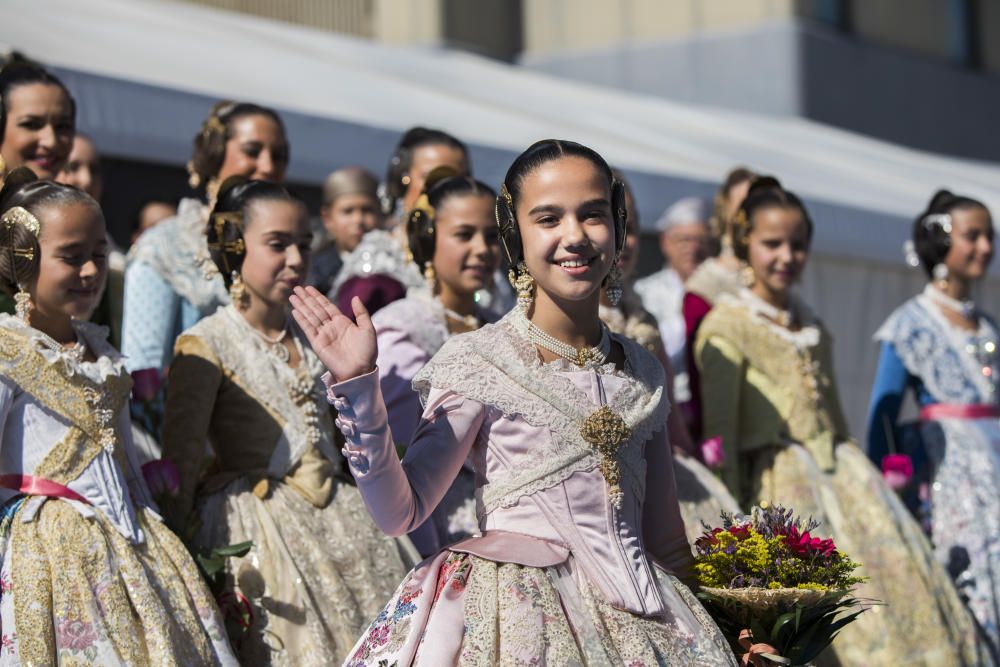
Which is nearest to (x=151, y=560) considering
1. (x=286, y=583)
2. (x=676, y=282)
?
(x=286, y=583)

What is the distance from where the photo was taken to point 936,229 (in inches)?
258

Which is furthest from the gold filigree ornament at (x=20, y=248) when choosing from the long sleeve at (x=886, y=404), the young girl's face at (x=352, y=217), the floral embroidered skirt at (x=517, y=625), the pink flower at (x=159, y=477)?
the long sleeve at (x=886, y=404)

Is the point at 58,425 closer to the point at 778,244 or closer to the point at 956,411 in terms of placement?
the point at 778,244

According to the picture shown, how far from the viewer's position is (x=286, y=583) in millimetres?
4133

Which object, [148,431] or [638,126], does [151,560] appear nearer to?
[148,431]

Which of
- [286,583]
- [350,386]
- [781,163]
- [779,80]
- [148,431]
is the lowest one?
[286,583]

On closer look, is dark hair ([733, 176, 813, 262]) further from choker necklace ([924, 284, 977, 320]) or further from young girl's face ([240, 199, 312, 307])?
young girl's face ([240, 199, 312, 307])

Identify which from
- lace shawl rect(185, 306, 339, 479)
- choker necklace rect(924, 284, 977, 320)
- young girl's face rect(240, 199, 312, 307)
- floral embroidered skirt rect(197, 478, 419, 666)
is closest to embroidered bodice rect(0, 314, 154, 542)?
floral embroidered skirt rect(197, 478, 419, 666)

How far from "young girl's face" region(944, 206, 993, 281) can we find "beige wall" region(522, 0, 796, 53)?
928 cm

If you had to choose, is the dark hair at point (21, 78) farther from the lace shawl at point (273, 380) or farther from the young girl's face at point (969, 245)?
the young girl's face at point (969, 245)

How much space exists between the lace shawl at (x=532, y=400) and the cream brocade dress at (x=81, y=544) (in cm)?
82

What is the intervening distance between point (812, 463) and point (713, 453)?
0.41m

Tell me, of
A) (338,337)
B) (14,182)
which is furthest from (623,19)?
(338,337)

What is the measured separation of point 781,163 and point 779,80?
5002mm
